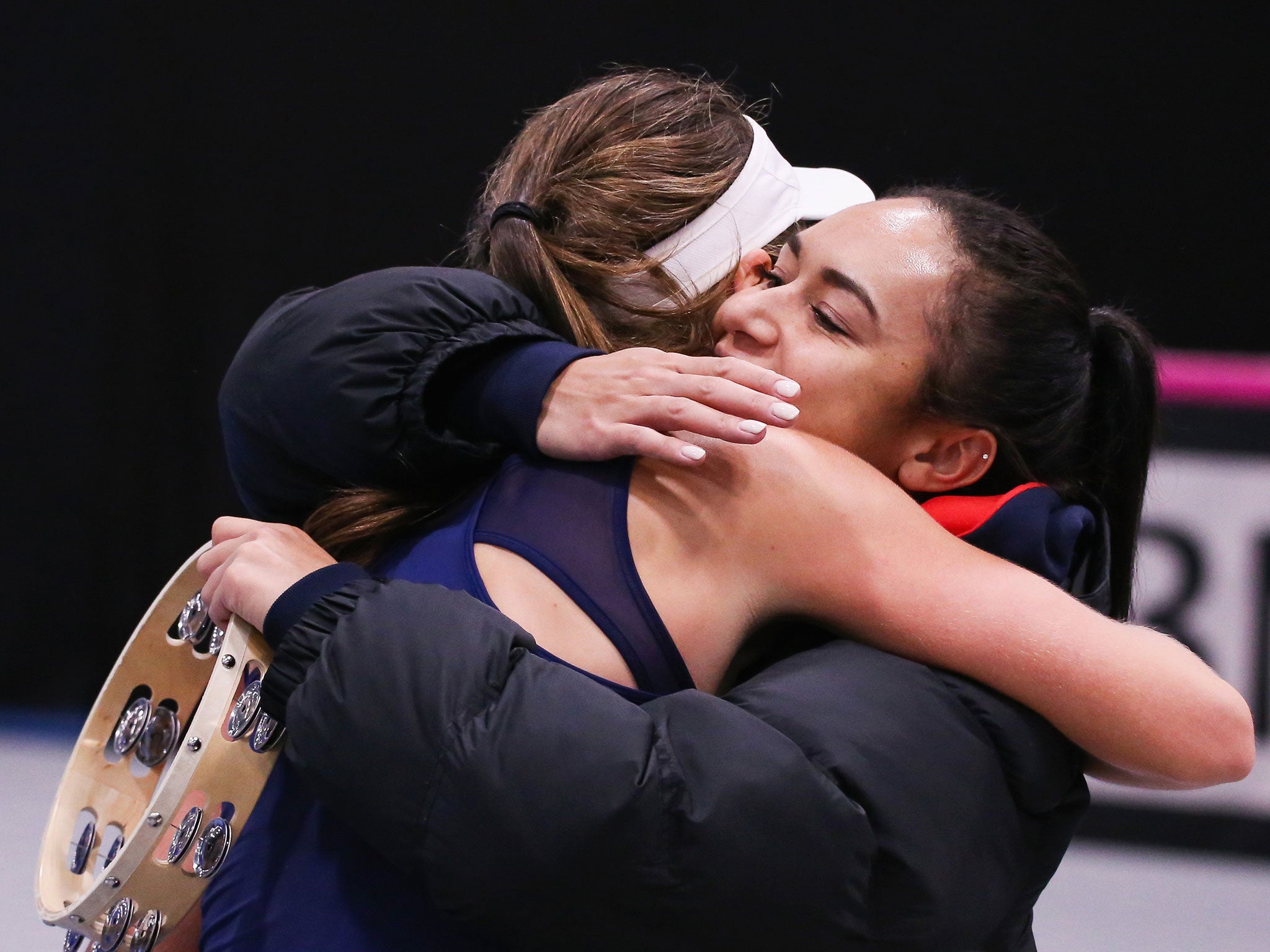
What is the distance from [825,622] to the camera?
1.02 meters

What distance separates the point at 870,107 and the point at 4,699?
2.20 meters

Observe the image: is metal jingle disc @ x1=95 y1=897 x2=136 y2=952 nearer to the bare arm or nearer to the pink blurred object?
the bare arm

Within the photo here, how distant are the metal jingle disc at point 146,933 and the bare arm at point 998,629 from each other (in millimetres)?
527

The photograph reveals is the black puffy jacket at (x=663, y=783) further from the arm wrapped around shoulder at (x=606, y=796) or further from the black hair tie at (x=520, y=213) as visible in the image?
the black hair tie at (x=520, y=213)

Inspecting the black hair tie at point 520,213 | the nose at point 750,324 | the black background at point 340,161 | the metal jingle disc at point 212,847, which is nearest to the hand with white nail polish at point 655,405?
the nose at point 750,324

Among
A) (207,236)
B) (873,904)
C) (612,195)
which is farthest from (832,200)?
(207,236)

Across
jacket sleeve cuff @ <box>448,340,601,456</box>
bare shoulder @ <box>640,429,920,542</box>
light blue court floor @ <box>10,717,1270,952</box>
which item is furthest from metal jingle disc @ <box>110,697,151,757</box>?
light blue court floor @ <box>10,717,1270,952</box>

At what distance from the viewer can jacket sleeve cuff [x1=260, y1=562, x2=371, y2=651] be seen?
90cm

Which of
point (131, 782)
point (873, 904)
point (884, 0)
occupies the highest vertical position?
point (884, 0)

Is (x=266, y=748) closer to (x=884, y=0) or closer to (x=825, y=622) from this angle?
(x=825, y=622)

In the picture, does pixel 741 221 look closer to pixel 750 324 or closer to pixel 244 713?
pixel 750 324

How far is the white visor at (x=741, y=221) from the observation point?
4.12 ft

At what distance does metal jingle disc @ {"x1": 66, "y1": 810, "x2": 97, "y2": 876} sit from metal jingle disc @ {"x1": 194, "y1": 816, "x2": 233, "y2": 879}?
0.74 ft

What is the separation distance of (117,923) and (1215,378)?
2.09 meters
